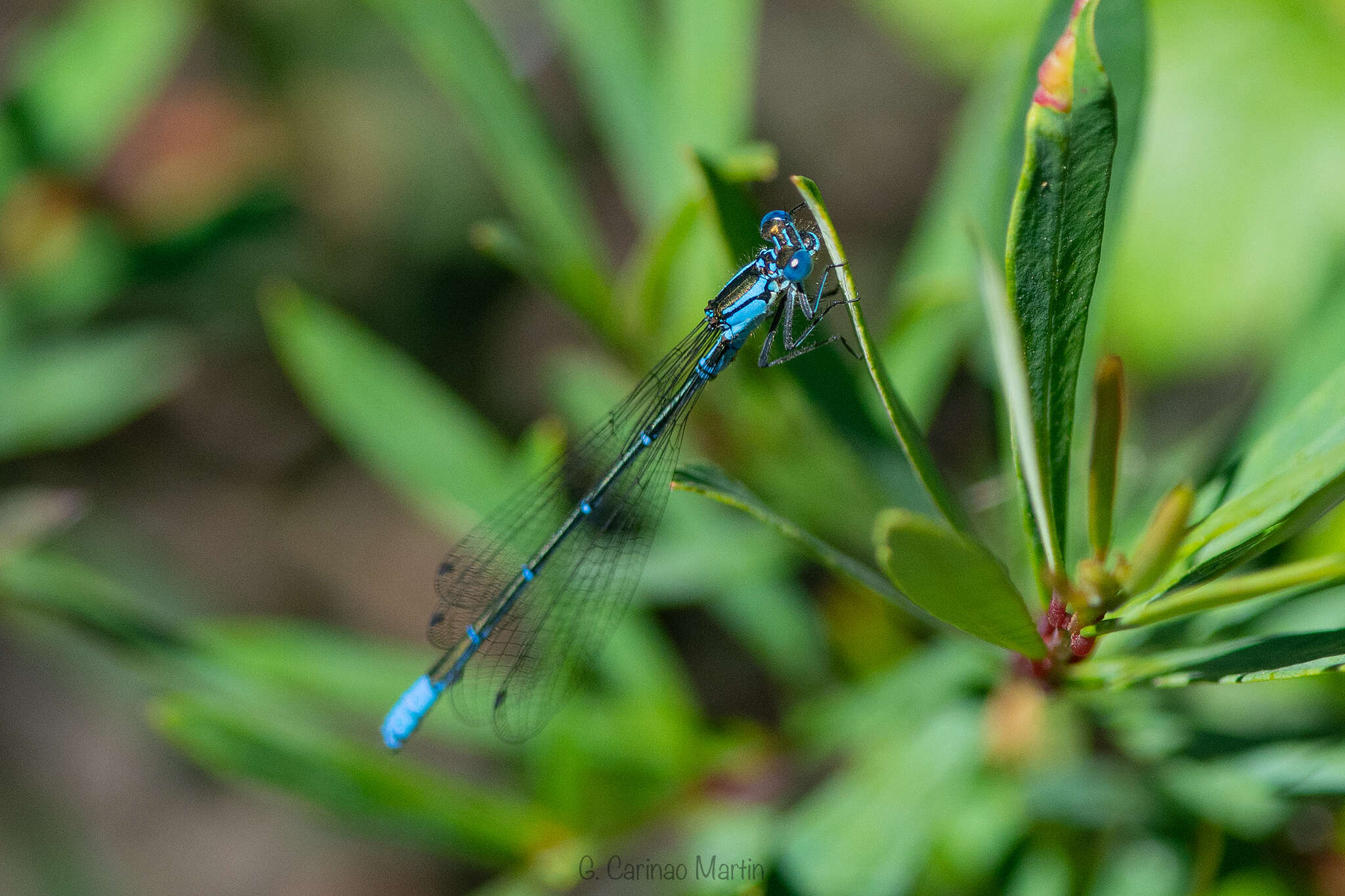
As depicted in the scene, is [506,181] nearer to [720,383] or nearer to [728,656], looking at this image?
[720,383]

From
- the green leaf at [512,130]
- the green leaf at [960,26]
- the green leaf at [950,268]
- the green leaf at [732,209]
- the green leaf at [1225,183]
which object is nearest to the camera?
the green leaf at [732,209]

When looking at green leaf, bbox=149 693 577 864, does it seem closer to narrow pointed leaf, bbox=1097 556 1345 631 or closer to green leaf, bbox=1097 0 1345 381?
narrow pointed leaf, bbox=1097 556 1345 631

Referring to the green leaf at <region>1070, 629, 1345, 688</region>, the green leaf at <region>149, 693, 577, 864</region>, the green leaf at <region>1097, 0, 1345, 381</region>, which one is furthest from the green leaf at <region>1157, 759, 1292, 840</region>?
the green leaf at <region>1097, 0, 1345, 381</region>

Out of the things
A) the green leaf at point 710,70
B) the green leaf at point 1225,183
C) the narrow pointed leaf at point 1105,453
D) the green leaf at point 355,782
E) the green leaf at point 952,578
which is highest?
the green leaf at point 1225,183

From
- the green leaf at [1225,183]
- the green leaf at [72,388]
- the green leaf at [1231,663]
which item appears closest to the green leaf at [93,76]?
the green leaf at [72,388]

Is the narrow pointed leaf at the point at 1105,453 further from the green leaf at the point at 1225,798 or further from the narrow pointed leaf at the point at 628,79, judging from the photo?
the narrow pointed leaf at the point at 628,79

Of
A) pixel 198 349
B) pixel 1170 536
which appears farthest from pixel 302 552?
pixel 1170 536

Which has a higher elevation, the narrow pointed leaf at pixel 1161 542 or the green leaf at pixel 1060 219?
the green leaf at pixel 1060 219
